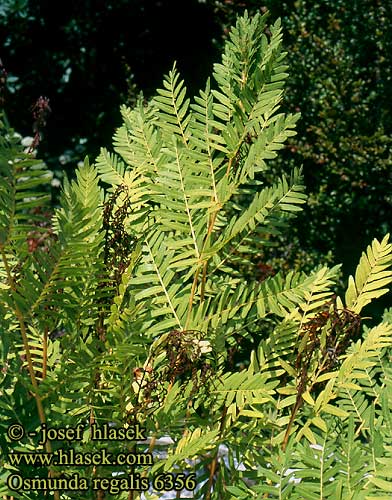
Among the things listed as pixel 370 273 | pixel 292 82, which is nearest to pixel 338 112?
pixel 292 82

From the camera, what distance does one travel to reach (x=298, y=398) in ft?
3.41

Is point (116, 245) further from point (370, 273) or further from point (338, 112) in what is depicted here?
point (338, 112)

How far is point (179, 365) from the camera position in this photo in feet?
3.17

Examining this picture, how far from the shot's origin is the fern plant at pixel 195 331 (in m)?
0.96

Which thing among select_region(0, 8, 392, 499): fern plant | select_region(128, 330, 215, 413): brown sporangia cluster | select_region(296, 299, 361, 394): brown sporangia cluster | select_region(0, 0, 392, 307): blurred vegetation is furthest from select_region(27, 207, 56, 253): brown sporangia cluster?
select_region(0, 0, 392, 307): blurred vegetation

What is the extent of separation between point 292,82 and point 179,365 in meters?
3.74

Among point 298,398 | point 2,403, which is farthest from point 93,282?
point 298,398

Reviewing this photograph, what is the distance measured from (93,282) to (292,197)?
0.29 meters

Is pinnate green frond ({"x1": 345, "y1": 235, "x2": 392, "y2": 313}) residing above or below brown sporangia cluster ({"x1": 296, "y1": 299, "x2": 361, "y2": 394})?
above

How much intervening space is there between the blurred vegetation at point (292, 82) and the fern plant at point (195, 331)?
2.57m

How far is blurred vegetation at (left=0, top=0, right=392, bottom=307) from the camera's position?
14.4 feet

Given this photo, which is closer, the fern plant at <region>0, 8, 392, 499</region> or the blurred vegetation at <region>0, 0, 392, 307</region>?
the fern plant at <region>0, 8, 392, 499</region>

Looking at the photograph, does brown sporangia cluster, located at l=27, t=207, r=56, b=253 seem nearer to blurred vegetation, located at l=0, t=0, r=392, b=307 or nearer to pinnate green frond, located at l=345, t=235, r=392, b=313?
pinnate green frond, located at l=345, t=235, r=392, b=313

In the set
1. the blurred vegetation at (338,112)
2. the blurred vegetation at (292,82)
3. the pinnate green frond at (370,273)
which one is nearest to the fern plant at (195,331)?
the pinnate green frond at (370,273)
